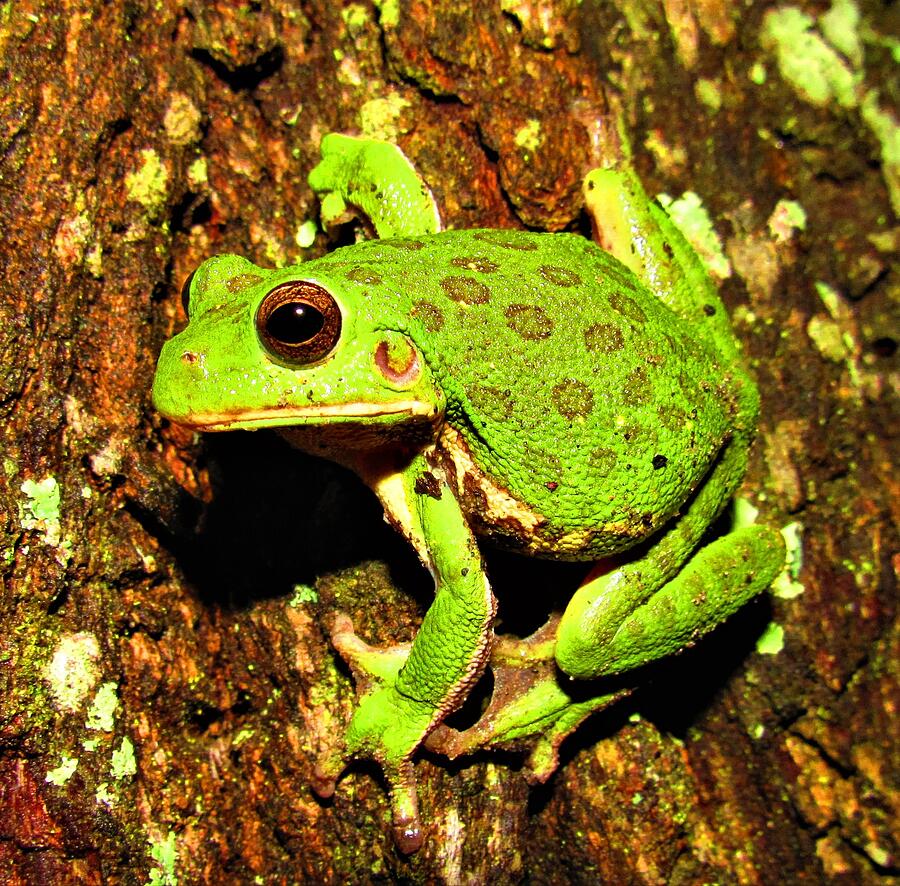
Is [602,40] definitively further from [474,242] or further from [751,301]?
[474,242]

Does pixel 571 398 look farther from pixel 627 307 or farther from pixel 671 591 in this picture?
pixel 671 591

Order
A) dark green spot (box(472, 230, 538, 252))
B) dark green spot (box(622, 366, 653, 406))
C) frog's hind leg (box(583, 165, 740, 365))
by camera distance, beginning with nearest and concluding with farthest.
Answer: dark green spot (box(622, 366, 653, 406)), dark green spot (box(472, 230, 538, 252)), frog's hind leg (box(583, 165, 740, 365))

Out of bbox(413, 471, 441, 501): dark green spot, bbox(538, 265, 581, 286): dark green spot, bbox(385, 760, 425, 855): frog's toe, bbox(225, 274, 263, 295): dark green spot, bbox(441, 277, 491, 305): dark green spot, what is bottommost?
bbox(385, 760, 425, 855): frog's toe

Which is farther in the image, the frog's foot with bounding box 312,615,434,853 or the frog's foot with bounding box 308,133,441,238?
the frog's foot with bounding box 308,133,441,238

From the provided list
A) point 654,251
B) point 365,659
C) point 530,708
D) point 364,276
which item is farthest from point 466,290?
point 530,708

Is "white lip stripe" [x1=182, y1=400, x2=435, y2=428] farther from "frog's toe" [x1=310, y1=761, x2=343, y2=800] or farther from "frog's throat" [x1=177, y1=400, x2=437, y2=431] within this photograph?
"frog's toe" [x1=310, y1=761, x2=343, y2=800]

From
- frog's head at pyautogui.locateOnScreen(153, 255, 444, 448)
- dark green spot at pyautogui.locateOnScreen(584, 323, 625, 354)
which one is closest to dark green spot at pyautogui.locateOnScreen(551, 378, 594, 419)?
dark green spot at pyautogui.locateOnScreen(584, 323, 625, 354)
